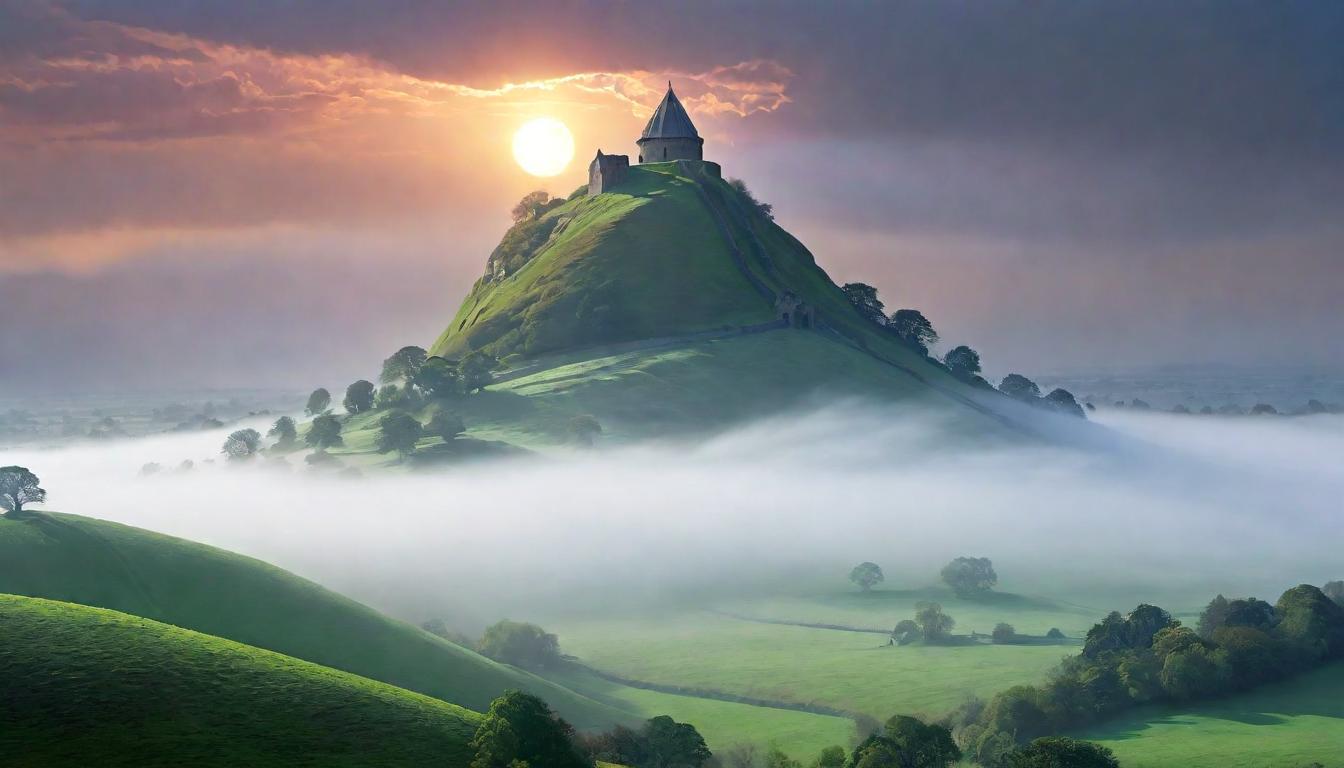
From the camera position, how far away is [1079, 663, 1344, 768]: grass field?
4259 inches

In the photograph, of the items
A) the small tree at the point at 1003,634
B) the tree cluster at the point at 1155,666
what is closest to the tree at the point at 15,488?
the tree cluster at the point at 1155,666

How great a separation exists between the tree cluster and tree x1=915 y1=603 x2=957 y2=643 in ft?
92.4

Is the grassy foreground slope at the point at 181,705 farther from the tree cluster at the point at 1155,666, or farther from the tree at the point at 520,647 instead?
the tree at the point at 520,647

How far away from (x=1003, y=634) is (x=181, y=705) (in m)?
118

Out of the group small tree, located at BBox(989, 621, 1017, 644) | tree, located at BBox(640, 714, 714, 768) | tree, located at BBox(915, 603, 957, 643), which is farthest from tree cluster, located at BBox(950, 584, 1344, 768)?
tree, located at BBox(915, 603, 957, 643)

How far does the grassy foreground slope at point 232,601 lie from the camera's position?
10925 cm

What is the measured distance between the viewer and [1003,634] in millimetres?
168875

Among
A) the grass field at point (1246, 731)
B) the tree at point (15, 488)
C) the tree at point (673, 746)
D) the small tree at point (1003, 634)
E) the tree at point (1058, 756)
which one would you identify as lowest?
the tree at point (673, 746)

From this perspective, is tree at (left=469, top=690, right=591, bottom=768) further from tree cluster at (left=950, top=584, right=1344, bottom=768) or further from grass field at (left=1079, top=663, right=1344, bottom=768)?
grass field at (left=1079, top=663, right=1344, bottom=768)

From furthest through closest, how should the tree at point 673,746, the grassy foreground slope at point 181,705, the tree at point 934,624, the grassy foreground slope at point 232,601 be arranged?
1. the tree at point 934,624
2. the grassy foreground slope at point 232,601
3. the tree at point 673,746
4. the grassy foreground slope at point 181,705

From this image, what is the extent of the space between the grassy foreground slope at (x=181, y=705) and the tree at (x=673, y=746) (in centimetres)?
1726

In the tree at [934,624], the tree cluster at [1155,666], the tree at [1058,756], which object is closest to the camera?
the tree at [1058,756]

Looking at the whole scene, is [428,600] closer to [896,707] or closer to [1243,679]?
[896,707]

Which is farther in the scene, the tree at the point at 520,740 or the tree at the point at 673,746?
the tree at the point at 673,746
